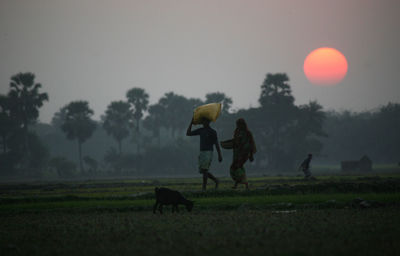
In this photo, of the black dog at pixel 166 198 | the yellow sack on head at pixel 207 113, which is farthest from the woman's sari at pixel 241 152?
the black dog at pixel 166 198

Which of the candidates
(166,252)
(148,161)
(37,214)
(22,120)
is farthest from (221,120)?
(166,252)

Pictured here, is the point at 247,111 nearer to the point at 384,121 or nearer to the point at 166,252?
the point at 384,121

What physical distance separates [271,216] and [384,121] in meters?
102

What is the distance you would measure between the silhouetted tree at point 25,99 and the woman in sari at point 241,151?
68.4 meters

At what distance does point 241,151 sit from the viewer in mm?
16188

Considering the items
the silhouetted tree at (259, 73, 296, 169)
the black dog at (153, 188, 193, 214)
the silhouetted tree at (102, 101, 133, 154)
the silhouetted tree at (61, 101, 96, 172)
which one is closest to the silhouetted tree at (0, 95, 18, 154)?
the silhouetted tree at (61, 101, 96, 172)

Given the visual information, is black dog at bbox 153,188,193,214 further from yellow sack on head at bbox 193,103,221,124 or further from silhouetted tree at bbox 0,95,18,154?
silhouetted tree at bbox 0,95,18,154

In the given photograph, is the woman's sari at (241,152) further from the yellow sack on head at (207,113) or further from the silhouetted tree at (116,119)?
the silhouetted tree at (116,119)

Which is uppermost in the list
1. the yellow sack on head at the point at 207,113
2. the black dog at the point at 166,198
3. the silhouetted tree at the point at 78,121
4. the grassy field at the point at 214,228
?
the silhouetted tree at the point at 78,121

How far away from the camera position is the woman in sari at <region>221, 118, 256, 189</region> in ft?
52.7

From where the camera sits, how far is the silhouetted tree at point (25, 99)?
78.4 meters

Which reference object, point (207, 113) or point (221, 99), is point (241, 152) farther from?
point (221, 99)

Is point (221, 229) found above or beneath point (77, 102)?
beneath

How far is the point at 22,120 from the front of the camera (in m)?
79.9
